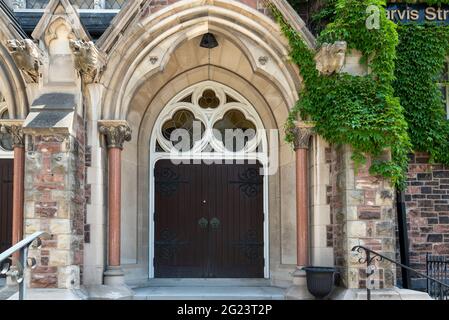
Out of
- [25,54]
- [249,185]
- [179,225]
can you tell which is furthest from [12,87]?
[249,185]

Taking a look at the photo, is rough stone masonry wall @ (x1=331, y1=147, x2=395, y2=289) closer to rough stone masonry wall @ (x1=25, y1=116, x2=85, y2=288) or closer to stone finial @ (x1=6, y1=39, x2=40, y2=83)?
rough stone masonry wall @ (x1=25, y1=116, x2=85, y2=288)

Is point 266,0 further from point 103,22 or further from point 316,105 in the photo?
point 103,22

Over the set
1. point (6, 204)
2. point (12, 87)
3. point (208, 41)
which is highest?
point (208, 41)

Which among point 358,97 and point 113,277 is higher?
point 358,97

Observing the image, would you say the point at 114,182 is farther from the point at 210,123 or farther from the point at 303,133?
the point at 303,133

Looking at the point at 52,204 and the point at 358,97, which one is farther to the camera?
the point at 358,97

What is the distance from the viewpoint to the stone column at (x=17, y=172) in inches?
323

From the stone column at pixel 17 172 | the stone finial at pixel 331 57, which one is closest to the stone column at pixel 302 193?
the stone finial at pixel 331 57

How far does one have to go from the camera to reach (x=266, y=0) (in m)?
8.74

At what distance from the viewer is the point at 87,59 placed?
26.4 ft

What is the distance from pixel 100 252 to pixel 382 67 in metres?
4.82

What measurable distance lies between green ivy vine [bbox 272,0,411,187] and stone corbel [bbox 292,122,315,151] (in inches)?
3.8

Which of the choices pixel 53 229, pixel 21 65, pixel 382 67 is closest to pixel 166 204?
pixel 53 229

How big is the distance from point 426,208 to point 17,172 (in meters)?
6.60
